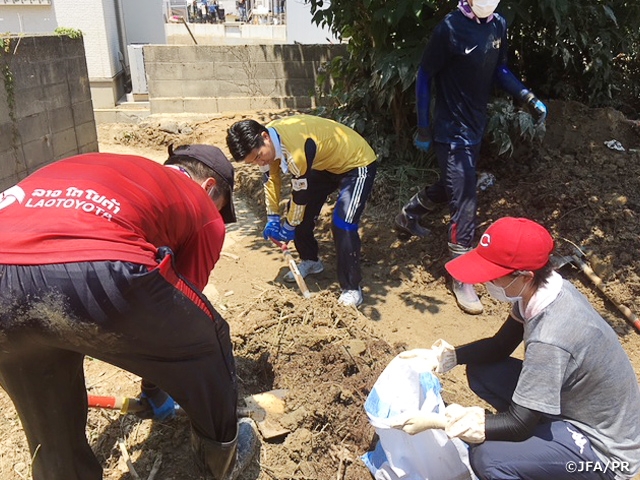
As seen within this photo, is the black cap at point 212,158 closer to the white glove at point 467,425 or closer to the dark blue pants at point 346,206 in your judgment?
the white glove at point 467,425

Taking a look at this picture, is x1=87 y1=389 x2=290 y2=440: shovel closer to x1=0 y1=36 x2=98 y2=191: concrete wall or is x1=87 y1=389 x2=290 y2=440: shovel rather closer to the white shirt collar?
the white shirt collar

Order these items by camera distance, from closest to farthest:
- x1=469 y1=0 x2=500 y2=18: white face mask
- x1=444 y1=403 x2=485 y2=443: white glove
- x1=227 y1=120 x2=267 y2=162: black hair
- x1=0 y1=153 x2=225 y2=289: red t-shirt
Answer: x1=0 y1=153 x2=225 y2=289: red t-shirt → x1=444 y1=403 x2=485 y2=443: white glove → x1=227 y1=120 x2=267 y2=162: black hair → x1=469 y1=0 x2=500 y2=18: white face mask

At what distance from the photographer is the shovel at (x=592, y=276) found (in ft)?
12.8

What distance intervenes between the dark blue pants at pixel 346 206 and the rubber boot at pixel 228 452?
1.68 m

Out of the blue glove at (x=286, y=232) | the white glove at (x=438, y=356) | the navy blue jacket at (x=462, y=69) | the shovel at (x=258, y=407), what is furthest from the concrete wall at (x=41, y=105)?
the white glove at (x=438, y=356)

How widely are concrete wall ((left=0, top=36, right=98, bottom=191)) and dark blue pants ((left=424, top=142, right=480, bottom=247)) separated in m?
4.28

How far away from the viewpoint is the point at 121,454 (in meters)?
2.63

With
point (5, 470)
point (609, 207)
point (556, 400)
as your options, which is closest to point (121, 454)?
point (5, 470)

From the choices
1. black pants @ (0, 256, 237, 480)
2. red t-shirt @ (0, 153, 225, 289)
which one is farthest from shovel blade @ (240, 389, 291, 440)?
red t-shirt @ (0, 153, 225, 289)

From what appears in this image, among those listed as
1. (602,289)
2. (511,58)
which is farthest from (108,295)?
(511,58)

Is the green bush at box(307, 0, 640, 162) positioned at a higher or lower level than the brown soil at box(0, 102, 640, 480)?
higher

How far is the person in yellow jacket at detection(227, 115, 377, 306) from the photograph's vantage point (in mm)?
3516

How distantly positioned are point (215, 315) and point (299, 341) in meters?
1.23

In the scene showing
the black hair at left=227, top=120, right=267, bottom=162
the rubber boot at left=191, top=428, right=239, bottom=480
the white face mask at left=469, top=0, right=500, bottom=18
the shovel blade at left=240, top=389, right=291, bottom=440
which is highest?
the white face mask at left=469, top=0, right=500, bottom=18
